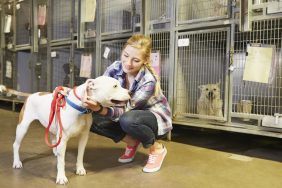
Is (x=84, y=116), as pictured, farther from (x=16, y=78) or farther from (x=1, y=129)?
(x=16, y=78)

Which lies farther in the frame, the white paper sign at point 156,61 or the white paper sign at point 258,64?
the white paper sign at point 156,61

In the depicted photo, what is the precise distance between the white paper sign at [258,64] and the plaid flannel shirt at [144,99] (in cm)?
65

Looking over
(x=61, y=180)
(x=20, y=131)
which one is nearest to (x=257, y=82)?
(x=61, y=180)

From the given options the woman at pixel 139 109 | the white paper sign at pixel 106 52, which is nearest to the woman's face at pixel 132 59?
the woman at pixel 139 109

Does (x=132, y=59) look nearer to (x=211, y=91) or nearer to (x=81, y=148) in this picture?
(x=81, y=148)

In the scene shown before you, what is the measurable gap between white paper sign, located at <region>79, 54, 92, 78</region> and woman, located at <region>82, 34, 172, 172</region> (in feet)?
4.24

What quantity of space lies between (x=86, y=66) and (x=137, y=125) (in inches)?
63.9

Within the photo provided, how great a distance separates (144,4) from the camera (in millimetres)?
2691

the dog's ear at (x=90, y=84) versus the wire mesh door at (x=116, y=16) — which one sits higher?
the wire mesh door at (x=116, y=16)

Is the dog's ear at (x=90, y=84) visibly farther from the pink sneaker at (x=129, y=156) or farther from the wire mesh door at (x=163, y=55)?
the wire mesh door at (x=163, y=55)

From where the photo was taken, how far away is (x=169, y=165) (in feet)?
6.35

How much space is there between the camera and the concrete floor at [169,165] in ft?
5.25

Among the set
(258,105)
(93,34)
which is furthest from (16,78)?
(258,105)

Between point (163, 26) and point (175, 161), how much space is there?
46.8 inches
